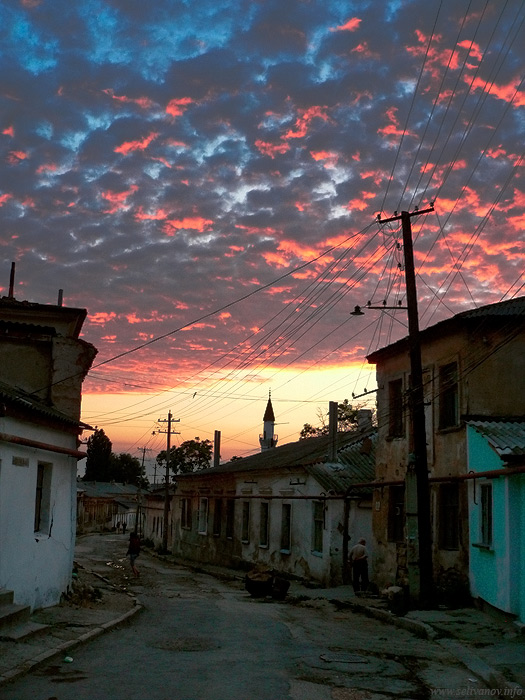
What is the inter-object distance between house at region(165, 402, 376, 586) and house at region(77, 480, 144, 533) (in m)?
52.3

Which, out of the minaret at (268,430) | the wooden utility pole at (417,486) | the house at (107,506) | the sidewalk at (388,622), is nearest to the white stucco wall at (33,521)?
the sidewalk at (388,622)

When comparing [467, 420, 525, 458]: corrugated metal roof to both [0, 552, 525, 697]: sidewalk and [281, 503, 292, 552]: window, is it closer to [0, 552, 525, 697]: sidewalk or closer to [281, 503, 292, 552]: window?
[0, 552, 525, 697]: sidewalk

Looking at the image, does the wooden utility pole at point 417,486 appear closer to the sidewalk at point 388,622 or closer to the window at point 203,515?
the sidewalk at point 388,622

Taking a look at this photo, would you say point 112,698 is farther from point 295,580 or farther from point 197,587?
point 295,580

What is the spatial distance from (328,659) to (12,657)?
4.44 metres

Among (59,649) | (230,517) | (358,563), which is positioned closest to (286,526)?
(230,517)

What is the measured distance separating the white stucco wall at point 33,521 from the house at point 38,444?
17 mm

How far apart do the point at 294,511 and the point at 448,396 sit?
1175 centimetres

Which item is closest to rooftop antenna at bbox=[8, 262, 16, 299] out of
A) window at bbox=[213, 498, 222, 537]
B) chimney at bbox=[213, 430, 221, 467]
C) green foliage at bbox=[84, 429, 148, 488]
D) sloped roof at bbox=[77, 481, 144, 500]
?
window at bbox=[213, 498, 222, 537]

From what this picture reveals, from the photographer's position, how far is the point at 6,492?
13.3 meters

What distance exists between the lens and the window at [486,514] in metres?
17.4

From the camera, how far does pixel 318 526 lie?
2817 centimetres

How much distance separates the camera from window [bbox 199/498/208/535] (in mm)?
43256

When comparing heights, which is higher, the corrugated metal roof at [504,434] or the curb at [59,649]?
the corrugated metal roof at [504,434]
